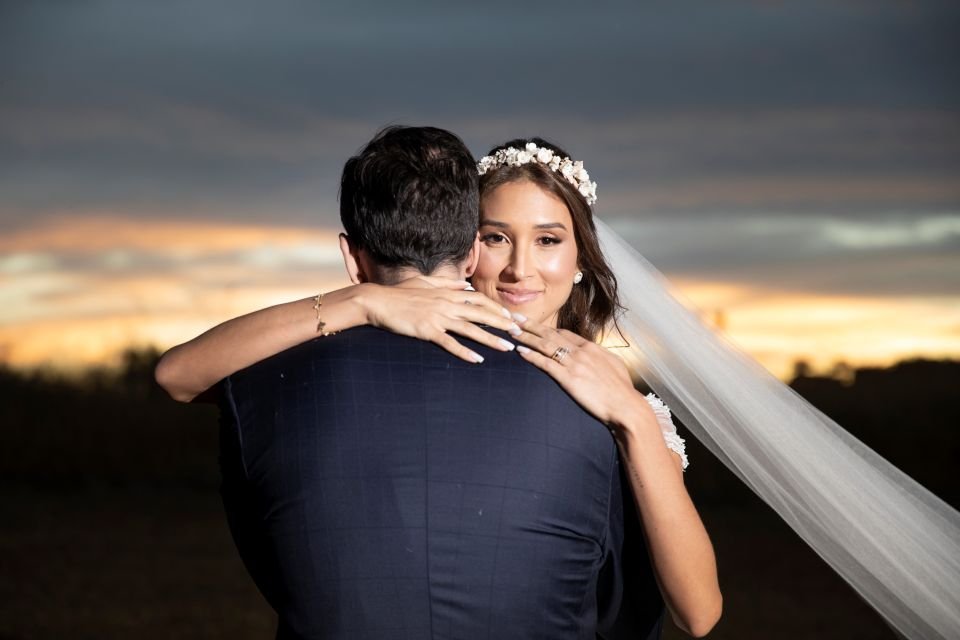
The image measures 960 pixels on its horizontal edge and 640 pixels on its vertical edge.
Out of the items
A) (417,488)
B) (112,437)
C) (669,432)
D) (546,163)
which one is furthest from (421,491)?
(112,437)

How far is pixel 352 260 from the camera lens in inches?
84.3

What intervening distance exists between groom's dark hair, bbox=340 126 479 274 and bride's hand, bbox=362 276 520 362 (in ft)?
0.23

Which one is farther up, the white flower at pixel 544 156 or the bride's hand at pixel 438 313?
the white flower at pixel 544 156

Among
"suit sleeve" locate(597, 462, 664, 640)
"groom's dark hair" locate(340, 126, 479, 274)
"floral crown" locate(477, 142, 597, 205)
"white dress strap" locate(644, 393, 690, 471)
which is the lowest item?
"suit sleeve" locate(597, 462, 664, 640)

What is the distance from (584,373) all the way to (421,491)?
377 mm

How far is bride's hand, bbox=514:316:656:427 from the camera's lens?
6.42ft

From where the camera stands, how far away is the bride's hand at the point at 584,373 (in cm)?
196

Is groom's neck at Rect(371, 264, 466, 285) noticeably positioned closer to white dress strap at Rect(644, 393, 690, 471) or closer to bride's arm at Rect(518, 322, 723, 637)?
bride's arm at Rect(518, 322, 723, 637)

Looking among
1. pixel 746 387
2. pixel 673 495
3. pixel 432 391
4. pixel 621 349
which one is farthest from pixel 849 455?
pixel 432 391

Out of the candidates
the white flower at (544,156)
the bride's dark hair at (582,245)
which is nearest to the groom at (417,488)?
the bride's dark hair at (582,245)

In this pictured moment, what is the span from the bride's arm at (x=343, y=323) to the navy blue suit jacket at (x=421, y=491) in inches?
1.5

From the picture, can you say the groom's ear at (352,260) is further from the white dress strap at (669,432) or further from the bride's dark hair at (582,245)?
the bride's dark hair at (582,245)

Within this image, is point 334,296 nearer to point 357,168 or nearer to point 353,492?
point 357,168

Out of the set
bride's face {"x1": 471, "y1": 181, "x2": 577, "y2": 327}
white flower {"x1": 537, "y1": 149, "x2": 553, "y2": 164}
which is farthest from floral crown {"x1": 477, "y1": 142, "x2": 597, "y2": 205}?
bride's face {"x1": 471, "y1": 181, "x2": 577, "y2": 327}
